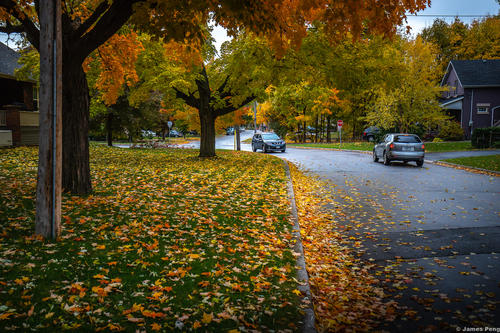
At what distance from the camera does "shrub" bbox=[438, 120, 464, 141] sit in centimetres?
4050

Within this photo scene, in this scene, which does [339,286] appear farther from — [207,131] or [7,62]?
[7,62]

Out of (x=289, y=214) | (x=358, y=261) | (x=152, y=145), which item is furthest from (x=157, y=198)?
(x=152, y=145)

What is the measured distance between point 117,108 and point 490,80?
39655 millimetres

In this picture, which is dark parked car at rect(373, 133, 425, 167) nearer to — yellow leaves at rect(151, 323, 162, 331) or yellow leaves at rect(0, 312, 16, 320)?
yellow leaves at rect(151, 323, 162, 331)

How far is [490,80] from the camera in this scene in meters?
42.2

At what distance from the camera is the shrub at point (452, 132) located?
40500 millimetres

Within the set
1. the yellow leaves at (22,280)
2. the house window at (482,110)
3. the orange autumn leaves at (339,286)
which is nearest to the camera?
the orange autumn leaves at (339,286)

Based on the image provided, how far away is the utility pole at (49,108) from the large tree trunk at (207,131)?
15169 millimetres

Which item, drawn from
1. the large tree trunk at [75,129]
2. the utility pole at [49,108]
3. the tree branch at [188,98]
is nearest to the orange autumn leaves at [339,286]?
the utility pole at [49,108]

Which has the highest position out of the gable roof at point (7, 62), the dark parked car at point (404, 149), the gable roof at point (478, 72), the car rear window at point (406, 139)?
the gable roof at point (478, 72)

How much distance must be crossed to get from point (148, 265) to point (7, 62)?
28.4m

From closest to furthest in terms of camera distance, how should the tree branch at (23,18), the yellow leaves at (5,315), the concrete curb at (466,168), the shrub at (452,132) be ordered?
the yellow leaves at (5,315) < the tree branch at (23,18) < the concrete curb at (466,168) < the shrub at (452,132)

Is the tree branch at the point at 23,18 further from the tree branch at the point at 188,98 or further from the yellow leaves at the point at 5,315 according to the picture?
the tree branch at the point at 188,98

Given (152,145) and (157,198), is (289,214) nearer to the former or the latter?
(157,198)
